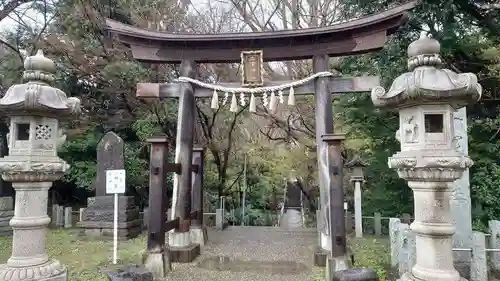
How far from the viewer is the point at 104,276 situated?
5516mm

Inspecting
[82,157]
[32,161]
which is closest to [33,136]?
[32,161]

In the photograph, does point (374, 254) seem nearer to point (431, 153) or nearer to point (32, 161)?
point (431, 153)

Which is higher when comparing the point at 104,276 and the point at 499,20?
the point at 499,20

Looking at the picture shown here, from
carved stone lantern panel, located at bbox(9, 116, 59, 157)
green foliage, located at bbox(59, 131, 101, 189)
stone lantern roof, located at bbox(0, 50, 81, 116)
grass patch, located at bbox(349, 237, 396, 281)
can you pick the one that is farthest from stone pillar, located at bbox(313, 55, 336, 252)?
green foliage, located at bbox(59, 131, 101, 189)

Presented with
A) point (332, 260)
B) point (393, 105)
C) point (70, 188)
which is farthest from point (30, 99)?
point (70, 188)

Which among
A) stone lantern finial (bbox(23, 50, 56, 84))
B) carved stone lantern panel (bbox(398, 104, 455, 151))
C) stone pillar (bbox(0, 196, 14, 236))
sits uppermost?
stone lantern finial (bbox(23, 50, 56, 84))

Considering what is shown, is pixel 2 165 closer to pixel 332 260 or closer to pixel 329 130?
pixel 332 260

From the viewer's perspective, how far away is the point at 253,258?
667cm

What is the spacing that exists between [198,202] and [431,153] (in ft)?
18.7

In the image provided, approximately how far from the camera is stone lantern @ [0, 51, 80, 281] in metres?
3.99

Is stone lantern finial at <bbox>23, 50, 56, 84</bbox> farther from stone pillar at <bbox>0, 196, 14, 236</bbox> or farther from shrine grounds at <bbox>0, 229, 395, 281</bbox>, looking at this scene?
stone pillar at <bbox>0, 196, 14, 236</bbox>

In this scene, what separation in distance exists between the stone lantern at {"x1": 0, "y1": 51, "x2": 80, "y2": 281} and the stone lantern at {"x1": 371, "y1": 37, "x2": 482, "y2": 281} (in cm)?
387

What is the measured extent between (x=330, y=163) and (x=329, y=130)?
108cm

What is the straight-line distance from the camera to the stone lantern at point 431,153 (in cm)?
324
